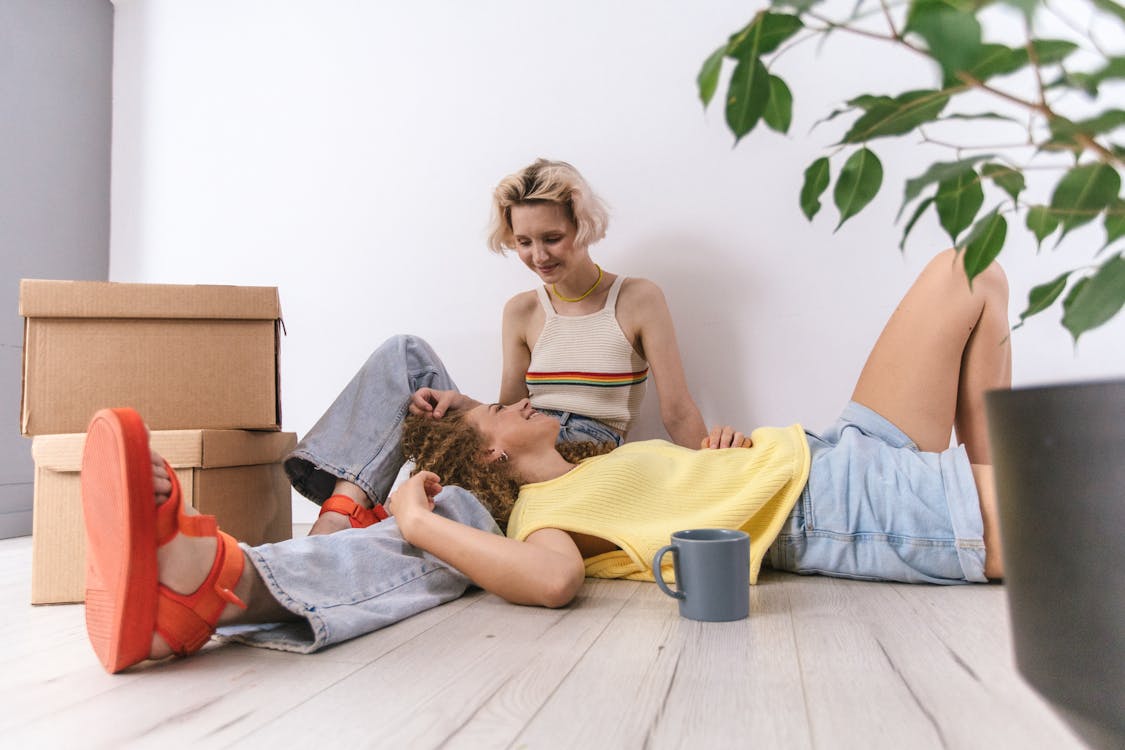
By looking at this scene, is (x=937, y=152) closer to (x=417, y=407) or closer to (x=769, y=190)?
(x=769, y=190)

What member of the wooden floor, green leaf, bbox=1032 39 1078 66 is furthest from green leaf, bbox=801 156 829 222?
the wooden floor

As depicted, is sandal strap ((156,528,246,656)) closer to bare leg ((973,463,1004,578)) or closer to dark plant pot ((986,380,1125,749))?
dark plant pot ((986,380,1125,749))

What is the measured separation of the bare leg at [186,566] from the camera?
773 millimetres

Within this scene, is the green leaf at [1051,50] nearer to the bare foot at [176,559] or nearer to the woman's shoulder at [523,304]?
the bare foot at [176,559]

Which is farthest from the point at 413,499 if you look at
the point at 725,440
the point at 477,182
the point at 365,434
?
the point at 477,182

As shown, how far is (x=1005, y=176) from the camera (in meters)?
0.35

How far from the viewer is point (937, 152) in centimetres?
168

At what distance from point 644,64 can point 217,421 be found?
50.4 inches

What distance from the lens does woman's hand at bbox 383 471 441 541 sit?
1.03 metres

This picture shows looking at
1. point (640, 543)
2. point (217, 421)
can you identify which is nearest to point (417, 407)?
point (217, 421)

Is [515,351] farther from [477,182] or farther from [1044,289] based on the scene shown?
[1044,289]

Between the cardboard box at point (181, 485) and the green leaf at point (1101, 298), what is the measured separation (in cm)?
121

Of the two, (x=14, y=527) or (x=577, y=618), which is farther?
(x=14, y=527)

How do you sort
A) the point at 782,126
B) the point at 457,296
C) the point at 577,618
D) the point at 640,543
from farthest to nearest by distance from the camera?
the point at 457,296
the point at 640,543
the point at 577,618
the point at 782,126
